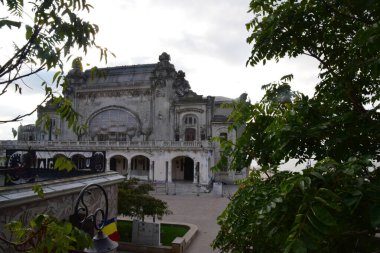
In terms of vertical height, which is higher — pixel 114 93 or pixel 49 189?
pixel 114 93

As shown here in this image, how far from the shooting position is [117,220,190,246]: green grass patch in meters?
13.5

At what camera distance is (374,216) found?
5.57ft

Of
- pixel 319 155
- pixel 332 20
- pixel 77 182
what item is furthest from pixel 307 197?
pixel 77 182

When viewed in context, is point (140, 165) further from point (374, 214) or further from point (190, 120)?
point (374, 214)

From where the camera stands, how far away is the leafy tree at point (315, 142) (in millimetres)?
1904

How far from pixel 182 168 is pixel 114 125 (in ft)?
38.5

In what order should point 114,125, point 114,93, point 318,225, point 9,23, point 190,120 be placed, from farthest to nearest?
point 114,93 < point 114,125 < point 190,120 < point 9,23 < point 318,225

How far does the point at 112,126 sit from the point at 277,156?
136 feet

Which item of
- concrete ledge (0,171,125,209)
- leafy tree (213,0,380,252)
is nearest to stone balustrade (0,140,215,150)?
concrete ledge (0,171,125,209)

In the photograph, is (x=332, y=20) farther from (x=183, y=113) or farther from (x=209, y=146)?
(x=183, y=113)

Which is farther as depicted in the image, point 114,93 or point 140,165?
point 114,93

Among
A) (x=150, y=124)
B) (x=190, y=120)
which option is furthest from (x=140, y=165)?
(x=190, y=120)

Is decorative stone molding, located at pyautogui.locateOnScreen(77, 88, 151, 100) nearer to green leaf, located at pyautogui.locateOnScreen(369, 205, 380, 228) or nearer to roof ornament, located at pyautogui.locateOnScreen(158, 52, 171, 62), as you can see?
roof ornament, located at pyautogui.locateOnScreen(158, 52, 171, 62)

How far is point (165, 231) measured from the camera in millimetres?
14875
